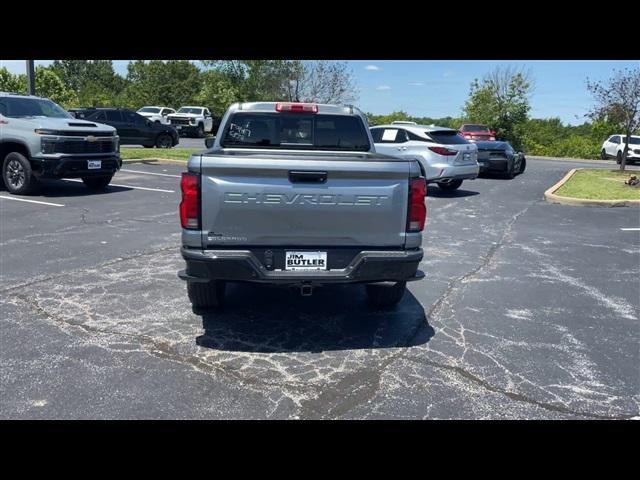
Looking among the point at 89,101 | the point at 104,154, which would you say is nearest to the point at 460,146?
the point at 104,154

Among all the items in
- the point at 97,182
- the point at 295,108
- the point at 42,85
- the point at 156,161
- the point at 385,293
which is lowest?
the point at 385,293

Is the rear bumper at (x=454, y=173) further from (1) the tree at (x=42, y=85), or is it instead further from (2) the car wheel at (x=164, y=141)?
(1) the tree at (x=42, y=85)

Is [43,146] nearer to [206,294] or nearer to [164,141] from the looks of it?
[206,294]

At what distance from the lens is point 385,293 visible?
5082 mm

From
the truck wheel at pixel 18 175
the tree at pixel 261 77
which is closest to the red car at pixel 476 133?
the tree at pixel 261 77

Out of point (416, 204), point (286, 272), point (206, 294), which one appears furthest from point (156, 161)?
point (416, 204)

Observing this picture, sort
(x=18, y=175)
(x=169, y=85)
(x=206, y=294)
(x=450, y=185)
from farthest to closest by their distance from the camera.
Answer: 1. (x=169, y=85)
2. (x=450, y=185)
3. (x=18, y=175)
4. (x=206, y=294)

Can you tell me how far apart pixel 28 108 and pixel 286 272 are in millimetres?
9998

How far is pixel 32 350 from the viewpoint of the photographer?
13.4ft

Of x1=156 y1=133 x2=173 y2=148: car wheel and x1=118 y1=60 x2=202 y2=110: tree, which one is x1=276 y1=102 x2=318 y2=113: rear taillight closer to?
x1=156 y1=133 x2=173 y2=148: car wheel

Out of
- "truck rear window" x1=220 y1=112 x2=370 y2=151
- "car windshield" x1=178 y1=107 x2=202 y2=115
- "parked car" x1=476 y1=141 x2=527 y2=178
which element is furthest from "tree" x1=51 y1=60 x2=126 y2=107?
"truck rear window" x1=220 y1=112 x2=370 y2=151

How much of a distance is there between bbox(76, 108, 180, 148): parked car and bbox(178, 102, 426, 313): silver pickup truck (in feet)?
65.6

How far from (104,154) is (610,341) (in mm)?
10322
